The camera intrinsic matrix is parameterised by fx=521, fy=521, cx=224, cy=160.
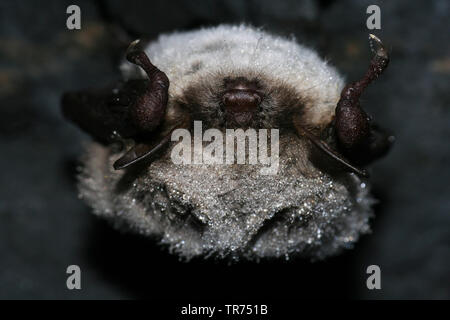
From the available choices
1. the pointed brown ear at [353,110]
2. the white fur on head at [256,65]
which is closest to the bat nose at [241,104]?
the white fur on head at [256,65]

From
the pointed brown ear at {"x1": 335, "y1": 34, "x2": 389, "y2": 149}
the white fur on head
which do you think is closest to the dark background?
the white fur on head

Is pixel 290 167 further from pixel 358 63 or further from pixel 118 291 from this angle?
pixel 118 291

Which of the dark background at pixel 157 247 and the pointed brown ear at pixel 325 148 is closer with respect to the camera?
the pointed brown ear at pixel 325 148

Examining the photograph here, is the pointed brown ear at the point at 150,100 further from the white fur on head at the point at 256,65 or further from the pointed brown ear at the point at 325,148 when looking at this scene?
the pointed brown ear at the point at 325,148

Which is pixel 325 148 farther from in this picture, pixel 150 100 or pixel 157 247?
pixel 157 247

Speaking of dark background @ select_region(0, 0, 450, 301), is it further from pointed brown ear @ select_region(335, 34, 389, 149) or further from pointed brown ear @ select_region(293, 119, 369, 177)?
pointed brown ear @ select_region(293, 119, 369, 177)

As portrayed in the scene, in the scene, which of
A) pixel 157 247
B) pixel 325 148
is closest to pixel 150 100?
pixel 325 148
